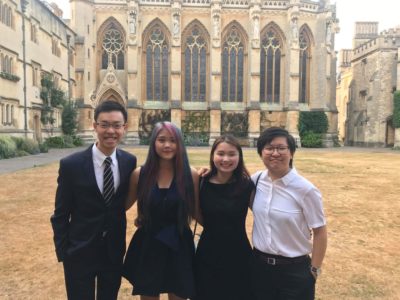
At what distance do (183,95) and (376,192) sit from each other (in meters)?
26.2

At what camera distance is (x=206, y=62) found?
34.9 metres

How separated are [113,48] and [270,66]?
15.2 metres

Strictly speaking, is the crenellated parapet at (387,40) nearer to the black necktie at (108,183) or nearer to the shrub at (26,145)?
the shrub at (26,145)

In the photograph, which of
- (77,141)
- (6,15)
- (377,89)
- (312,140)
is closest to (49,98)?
(77,141)

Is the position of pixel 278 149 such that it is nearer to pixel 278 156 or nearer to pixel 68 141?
pixel 278 156

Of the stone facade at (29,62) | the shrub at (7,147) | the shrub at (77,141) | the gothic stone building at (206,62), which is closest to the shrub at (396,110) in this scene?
the gothic stone building at (206,62)

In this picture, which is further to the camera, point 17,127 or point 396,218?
point 17,127

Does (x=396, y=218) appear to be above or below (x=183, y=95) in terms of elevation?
below

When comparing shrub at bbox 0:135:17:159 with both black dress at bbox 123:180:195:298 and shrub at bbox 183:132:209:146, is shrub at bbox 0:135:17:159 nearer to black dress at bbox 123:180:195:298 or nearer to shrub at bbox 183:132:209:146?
shrub at bbox 183:132:209:146

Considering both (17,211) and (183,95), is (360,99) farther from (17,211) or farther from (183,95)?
(17,211)

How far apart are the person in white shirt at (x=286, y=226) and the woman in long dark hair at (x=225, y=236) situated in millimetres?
239

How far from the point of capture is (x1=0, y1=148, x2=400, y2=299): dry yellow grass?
4406 mm

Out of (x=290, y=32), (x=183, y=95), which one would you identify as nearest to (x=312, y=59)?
(x=290, y=32)

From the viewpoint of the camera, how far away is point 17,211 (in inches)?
314
